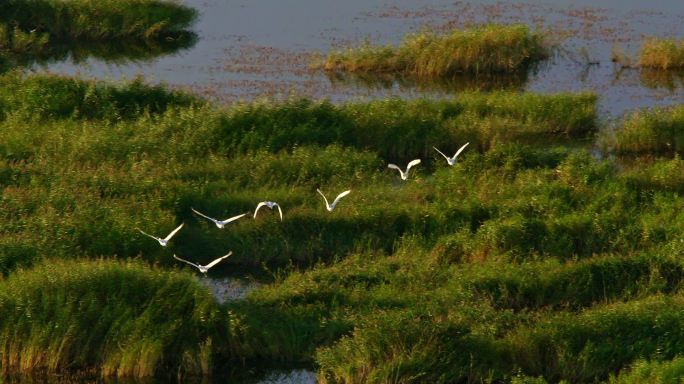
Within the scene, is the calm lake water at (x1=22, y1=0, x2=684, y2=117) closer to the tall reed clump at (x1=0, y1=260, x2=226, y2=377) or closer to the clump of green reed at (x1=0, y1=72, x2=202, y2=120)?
the clump of green reed at (x1=0, y1=72, x2=202, y2=120)

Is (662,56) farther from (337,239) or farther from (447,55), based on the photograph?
(337,239)

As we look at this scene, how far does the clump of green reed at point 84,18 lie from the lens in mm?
24875

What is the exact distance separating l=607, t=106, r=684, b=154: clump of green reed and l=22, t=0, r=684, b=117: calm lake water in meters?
2.16

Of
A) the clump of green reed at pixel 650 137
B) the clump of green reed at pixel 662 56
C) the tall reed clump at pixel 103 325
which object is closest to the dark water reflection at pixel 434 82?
the clump of green reed at pixel 662 56

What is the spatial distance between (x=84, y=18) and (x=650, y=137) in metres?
12.2

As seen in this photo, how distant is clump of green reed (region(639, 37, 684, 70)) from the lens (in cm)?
2186

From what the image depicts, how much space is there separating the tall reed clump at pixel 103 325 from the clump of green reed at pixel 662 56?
1310cm

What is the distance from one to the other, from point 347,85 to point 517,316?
10873mm

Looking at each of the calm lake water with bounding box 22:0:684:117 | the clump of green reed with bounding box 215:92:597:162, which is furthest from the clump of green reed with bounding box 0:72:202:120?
the calm lake water with bounding box 22:0:684:117

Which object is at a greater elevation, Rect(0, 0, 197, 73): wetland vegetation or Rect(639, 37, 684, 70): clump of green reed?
Rect(639, 37, 684, 70): clump of green reed

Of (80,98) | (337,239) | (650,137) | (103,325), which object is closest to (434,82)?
(650,137)

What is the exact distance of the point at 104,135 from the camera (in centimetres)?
1498

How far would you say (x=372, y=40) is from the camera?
2444cm

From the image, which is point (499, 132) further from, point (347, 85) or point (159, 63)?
point (159, 63)
